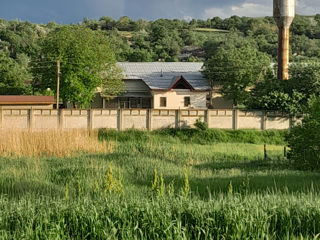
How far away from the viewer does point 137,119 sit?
94.7 ft

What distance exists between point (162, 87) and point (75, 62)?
9.16m

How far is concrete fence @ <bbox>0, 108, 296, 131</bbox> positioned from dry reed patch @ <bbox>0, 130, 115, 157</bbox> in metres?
6.26

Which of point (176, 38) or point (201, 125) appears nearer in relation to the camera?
point (201, 125)

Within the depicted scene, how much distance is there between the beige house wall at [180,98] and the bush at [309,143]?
72.1 ft

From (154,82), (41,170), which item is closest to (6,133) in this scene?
(41,170)

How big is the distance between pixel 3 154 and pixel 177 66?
2896 cm

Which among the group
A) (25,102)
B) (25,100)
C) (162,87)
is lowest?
(25,102)

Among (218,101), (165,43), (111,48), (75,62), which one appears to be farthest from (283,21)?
(165,43)

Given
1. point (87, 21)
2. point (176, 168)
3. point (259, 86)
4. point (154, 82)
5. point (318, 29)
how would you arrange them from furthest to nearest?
point (87, 21)
point (318, 29)
point (154, 82)
point (259, 86)
point (176, 168)

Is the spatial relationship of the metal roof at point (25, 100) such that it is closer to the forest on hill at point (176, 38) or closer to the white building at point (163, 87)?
the white building at point (163, 87)

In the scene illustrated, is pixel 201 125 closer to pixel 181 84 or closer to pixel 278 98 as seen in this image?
pixel 278 98

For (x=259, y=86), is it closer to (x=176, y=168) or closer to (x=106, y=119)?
(x=106, y=119)

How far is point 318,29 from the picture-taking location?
101m

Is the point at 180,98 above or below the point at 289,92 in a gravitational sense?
below
